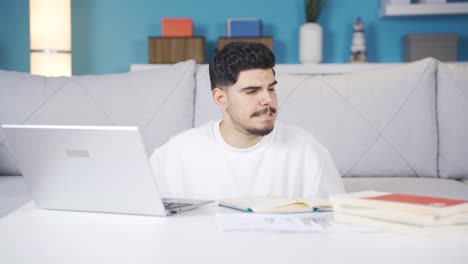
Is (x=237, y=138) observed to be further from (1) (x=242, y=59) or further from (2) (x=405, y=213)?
(2) (x=405, y=213)

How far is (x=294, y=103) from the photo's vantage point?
2.31 meters

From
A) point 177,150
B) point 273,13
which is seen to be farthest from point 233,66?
point 273,13

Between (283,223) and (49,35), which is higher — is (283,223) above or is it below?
below

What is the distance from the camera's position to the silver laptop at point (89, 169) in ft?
3.67

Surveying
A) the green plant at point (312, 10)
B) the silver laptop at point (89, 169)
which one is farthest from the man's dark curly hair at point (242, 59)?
the green plant at point (312, 10)

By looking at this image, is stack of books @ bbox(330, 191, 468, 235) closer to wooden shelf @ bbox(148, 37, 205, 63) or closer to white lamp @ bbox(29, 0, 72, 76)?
wooden shelf @ bbox(148, 37, 205, 63)

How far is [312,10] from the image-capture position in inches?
147

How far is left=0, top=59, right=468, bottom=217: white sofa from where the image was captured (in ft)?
7.41

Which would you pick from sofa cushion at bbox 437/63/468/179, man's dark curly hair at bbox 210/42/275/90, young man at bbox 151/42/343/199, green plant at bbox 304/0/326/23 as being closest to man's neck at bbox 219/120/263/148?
young man at bbox 151/42/343/199

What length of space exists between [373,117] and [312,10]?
160 centimetres

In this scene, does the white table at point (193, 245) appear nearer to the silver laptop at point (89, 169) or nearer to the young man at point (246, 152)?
the silver laptop at point (89, 169)

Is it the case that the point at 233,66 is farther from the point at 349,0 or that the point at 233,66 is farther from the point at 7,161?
the point at 349,0

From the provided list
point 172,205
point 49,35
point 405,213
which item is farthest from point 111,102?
point 405,213

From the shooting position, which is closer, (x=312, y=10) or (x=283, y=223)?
(x=283, y=223)
